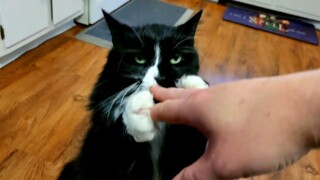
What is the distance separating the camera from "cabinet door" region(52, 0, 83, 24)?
5.85 feet

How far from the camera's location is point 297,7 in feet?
8.64

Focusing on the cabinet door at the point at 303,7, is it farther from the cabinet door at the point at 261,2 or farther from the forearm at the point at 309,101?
the forearm at the point at 309,101

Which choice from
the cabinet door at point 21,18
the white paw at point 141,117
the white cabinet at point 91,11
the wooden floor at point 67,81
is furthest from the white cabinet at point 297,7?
the white paw at point 141,117

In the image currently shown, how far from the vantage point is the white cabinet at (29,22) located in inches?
59.2

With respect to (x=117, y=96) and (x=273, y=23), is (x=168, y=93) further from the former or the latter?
(x=273, y=23)

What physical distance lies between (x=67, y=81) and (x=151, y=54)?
97 cm

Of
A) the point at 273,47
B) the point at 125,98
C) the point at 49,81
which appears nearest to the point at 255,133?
the point at 125,98

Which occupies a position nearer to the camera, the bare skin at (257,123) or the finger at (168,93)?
the bare skin at (257,123)

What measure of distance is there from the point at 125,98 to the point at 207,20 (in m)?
1.94

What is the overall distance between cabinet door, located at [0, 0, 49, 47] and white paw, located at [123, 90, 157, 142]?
1.13m

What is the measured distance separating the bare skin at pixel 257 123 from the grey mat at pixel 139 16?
Result: 5.26 ft

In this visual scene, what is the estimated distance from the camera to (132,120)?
1.96 feet

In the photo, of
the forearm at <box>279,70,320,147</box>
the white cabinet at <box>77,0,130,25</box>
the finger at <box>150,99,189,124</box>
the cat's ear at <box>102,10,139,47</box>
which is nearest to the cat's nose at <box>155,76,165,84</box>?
the cat's ear at <box>102,10,139,47</box>

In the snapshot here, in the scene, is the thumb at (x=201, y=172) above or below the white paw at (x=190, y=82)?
above
